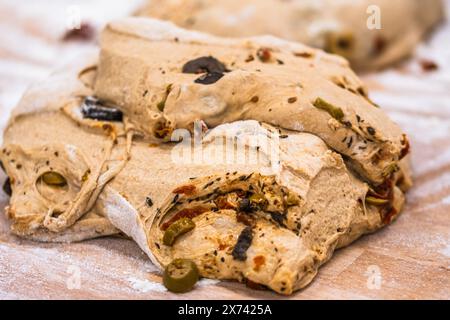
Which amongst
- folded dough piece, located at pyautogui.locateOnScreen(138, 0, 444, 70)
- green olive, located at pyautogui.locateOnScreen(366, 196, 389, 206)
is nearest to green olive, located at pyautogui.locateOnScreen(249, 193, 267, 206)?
green olive, located at pyautogui.locateOnScreen(366, 196, 389, 206)

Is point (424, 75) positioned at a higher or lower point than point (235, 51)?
lower

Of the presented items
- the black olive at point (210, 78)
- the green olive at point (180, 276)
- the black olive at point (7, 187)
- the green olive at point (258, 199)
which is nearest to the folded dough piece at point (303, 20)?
the black olive at point (210, 78)

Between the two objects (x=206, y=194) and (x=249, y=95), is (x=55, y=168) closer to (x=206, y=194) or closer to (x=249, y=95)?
(x=206, y=194)

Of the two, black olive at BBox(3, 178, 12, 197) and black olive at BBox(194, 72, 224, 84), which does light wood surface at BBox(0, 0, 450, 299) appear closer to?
black olive at BBox(3, 178, 12, 197)

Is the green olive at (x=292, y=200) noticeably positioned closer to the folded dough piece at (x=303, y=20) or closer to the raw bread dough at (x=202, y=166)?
the raw bread dough at (x=202, y=166)

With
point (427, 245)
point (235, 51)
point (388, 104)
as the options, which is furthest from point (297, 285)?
point (388, 104)
